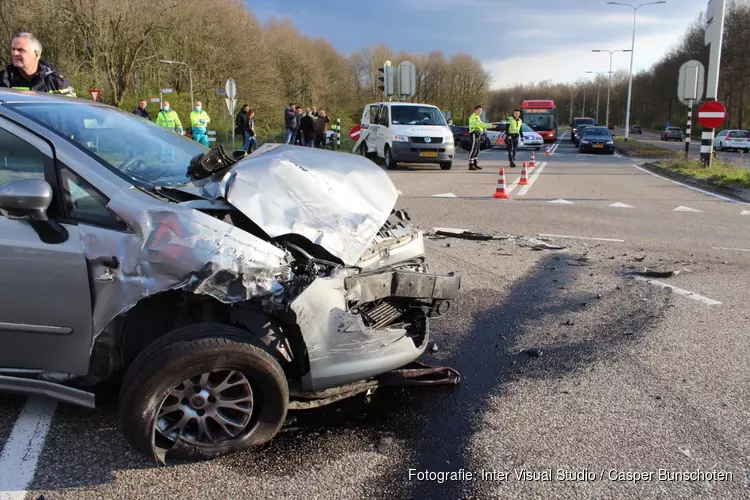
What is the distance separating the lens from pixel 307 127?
22828 mm

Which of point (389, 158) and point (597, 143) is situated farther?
point (597, 143)

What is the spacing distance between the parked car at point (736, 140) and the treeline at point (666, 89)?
54.5 feet

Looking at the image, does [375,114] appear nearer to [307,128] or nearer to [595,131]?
[307,128]

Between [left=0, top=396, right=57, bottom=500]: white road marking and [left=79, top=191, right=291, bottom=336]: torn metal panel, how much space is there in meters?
0.71

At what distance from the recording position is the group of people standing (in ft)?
74.9

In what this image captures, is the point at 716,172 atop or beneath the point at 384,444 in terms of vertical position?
atop

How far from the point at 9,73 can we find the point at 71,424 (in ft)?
11.6

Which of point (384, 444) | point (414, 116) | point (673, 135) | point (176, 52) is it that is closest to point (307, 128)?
point (414, 116)

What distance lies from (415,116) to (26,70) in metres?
14.4

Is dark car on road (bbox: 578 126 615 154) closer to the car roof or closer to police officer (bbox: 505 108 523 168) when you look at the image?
police officer (bbox: 505 108 523 168)

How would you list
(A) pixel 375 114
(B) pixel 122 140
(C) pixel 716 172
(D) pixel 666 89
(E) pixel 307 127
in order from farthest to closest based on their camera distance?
(D) pixel 666 89 < (E) pixel 307 127 < (A) pixel 375 114 < (C) pixel 716 172 < (B) pixel 122 140

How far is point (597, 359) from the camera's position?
13.0 ft

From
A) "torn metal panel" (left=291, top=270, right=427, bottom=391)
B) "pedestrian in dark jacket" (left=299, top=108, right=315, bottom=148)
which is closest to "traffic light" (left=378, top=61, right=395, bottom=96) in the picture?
"pedestrian in dark jacket" (left=299, top=108, right=315, bottom=148)

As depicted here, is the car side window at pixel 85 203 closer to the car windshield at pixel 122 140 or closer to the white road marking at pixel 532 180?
the car windshield at pixel 122 140
